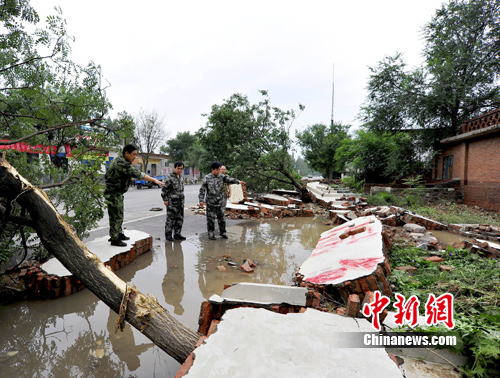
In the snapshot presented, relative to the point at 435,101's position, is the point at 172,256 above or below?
below

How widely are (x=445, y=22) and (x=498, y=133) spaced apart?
885 cm

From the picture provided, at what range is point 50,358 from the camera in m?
2.07

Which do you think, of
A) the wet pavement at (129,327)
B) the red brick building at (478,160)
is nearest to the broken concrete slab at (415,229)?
the wet pavement at (129,327)

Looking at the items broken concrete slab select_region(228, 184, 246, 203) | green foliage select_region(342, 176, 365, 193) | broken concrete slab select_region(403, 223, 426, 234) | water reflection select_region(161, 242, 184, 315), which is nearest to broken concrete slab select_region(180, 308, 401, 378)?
water reflection select_region(161, 242, 184, 315)

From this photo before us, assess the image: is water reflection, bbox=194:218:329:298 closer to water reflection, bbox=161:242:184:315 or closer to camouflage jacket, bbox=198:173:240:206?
water reflection, bbox=161:242:184:315

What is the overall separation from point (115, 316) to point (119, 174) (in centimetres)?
230

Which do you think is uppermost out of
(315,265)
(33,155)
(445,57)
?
(445,57)

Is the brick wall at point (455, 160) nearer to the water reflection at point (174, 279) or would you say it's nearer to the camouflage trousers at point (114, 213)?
the water reflection at point (174, 279)

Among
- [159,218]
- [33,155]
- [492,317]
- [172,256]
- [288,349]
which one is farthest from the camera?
[159,218]

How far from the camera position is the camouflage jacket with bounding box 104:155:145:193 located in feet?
14.0

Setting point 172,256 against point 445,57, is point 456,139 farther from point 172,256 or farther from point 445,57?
point 172,256

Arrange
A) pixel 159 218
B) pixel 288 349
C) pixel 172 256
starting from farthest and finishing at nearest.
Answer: pixel 159 218 → pixel 172 256 → pixel 288 349

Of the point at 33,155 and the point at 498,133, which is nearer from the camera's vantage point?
the point at 33,155

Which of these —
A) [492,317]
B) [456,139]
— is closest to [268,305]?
[492,317]
